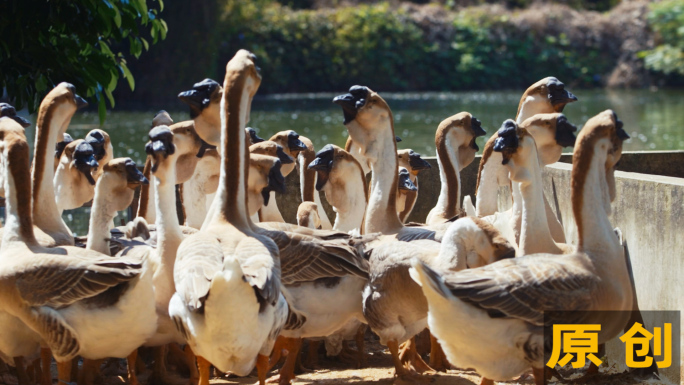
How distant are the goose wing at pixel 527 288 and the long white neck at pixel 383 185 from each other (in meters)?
1.71

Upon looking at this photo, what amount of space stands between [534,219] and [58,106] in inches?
135

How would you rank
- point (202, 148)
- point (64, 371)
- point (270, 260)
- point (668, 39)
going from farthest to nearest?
1. point (668, 39)
2. point (202, 148)
3. point (64, 371)
4. point (270, 260)

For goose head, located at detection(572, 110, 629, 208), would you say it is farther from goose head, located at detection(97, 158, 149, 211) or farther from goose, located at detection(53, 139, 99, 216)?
goose, located at detection(53, 139, 99, 216)

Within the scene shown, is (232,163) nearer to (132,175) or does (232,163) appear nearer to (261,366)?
(132,175)

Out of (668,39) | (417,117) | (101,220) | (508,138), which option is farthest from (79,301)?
(668,39)

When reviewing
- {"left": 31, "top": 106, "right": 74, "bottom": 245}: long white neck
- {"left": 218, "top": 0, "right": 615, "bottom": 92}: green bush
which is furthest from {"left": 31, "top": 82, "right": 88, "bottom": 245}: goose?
{"left": 218, "top": 0, "right": 615, "bottom": 92}: green bush

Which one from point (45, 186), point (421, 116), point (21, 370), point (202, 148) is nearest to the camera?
point (21, 370)

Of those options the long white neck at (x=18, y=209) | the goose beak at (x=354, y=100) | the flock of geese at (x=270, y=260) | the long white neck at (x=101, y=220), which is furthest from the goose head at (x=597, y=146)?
the long white neck at (x=18, y=209)

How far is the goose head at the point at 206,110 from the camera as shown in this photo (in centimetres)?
577

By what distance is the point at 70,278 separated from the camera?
4613 mm

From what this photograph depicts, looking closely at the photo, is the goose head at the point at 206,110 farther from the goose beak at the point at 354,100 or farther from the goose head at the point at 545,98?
the goose head at the point at 545,98

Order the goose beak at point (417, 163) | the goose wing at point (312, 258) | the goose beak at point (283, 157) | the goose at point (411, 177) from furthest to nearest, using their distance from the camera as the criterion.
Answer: the goose beak at point (417, 163) < the goose at point (411, 177) < the goose beak at point (283, 157) < the goose wing at point (312, 258)

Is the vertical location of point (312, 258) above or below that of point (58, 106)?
below

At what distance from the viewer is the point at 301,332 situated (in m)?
5.36
